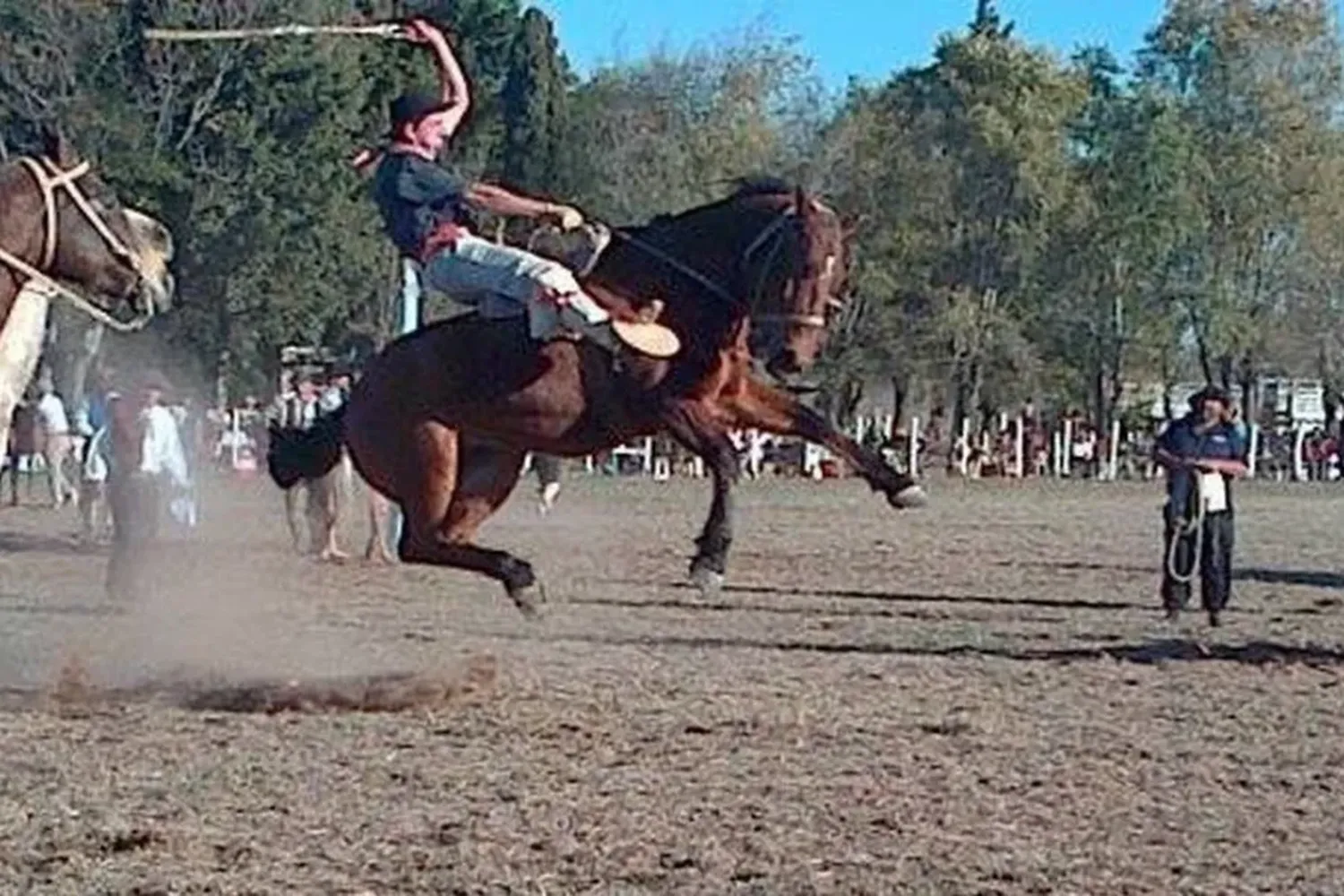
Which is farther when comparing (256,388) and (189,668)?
(256,388)

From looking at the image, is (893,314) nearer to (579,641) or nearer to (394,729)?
(579,641)

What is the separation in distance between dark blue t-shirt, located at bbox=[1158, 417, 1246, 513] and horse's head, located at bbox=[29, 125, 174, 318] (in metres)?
9.08

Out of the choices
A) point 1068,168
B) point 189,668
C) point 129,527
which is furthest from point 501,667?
point 1068,168

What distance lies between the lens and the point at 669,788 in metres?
11.0

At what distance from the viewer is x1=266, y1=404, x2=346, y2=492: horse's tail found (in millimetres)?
15500

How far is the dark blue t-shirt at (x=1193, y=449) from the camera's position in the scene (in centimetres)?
2006

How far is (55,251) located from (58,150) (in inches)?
21.2

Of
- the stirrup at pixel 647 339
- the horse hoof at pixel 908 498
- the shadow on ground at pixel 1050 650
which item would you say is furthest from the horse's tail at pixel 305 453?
the horse hoof at pixel 908 498

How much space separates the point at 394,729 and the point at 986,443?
57193mm

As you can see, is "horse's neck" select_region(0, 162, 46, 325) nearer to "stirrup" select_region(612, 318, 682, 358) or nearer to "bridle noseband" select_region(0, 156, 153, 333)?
"bridle noseband" select_region(0, 156, 153, 333)

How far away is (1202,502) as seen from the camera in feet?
65.7

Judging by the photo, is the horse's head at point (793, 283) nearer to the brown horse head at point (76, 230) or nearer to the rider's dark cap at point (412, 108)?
the rider's dark cap at point (412, 108)

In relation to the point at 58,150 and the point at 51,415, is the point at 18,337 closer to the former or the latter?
the point at 58,150

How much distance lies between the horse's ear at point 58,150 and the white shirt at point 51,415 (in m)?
22.7
